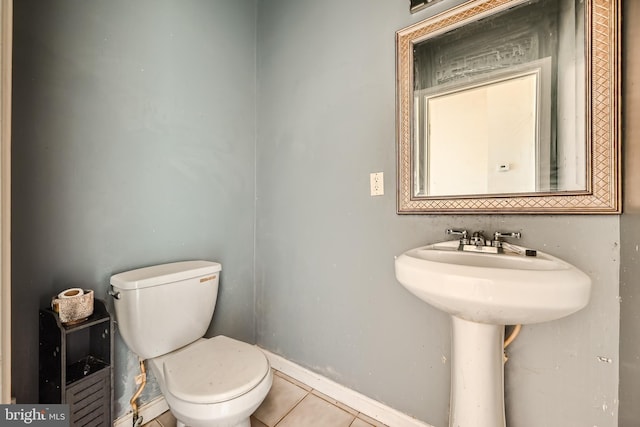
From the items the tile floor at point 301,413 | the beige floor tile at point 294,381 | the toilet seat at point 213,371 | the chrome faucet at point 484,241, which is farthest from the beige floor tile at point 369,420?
the chrome faucet at point 484,241

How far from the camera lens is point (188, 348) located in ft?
3.84

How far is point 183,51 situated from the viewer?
52.9 inches

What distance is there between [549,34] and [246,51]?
1.47 meters

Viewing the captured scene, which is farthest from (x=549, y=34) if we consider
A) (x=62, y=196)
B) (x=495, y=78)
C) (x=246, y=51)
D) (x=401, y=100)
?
(x=62, y=196)

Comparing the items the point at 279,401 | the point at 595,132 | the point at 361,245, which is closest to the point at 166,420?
the point at 279,401

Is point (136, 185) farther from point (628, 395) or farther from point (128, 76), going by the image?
point (628, 395)

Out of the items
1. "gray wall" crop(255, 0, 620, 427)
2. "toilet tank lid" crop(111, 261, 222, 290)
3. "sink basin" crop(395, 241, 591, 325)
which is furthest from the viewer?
"toilet tank lid" crop(111, 261, 222, 290)

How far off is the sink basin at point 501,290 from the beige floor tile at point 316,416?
893 millimetres

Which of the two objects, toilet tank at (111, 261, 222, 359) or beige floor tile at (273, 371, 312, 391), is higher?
toilet tank at (111, 261, 222, 359)

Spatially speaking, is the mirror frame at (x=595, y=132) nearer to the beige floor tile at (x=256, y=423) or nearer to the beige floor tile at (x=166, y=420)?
the beige floor tile at (x=256, y=423)

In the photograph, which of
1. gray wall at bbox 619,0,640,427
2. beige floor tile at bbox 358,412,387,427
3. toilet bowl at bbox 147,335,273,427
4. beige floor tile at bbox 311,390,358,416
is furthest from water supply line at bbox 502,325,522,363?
toilet bowl at bbox 147,335,273,427

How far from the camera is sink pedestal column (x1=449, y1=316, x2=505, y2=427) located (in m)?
0.81

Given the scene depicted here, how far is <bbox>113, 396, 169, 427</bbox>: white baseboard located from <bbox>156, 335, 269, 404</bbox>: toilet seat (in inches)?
12.8

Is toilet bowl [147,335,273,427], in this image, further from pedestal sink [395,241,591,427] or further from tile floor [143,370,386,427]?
pedestal sink [395,241,591,427]
